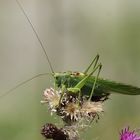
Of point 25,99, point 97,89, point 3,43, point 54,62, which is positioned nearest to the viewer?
point 97,89

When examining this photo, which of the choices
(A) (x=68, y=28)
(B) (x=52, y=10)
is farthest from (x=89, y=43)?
(B) (x=52, y=10)

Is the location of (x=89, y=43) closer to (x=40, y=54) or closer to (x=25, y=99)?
(x=40, y=54)

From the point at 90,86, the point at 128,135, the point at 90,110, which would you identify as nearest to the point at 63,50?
the point at 90,86

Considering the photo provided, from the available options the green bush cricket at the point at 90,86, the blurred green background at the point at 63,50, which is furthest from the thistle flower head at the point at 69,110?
the blurred green background at the point at 63,50

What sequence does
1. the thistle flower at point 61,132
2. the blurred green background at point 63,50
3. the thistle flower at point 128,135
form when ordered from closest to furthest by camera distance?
the thistle flower at point 61,132 → the thistle flower at point 128,135 → the blurred green background at point 63,50

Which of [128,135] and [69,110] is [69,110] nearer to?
[69,110]

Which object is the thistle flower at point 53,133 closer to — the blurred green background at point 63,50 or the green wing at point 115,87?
the green wing at point 115,87

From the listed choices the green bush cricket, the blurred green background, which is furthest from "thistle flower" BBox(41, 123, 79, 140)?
the blurred green background

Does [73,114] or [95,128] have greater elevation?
[73,114]

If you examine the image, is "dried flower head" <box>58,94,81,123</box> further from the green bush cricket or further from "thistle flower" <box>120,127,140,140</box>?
"thistle flower" <box>120,127,140,140</box>
